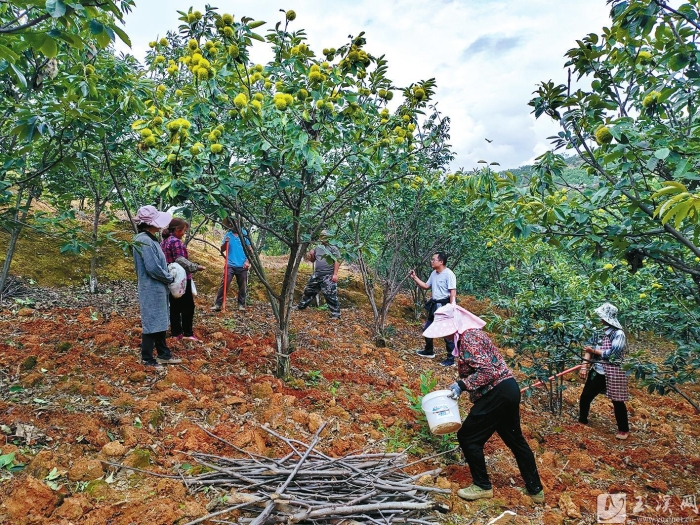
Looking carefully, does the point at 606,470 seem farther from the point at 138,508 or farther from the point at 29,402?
the point at 29,402

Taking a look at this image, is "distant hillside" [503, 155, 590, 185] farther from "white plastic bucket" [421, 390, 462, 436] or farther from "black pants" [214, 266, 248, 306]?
"black pants" [214, 266, 248, 306]

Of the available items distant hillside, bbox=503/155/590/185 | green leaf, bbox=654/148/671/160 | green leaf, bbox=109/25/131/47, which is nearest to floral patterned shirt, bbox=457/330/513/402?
distant hillside, bbox=503/155/590/185

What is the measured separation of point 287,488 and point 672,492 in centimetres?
337

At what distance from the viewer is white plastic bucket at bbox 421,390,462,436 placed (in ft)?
9.85

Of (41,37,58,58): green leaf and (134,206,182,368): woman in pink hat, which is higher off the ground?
(41,37,58,58): green leaf

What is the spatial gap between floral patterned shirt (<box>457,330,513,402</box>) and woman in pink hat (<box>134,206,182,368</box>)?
2.74 metres

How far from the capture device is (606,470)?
3.67m

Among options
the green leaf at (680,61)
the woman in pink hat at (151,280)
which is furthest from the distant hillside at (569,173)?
the woman in pink hat at (151,280)

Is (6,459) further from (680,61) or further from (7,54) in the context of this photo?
(680,61)

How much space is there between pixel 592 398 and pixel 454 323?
2.72 metres

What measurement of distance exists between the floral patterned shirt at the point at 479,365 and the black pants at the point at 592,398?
230cm

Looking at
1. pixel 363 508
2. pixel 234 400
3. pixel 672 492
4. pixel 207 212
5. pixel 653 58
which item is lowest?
pixel 672 492

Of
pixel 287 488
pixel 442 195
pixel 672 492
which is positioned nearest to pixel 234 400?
pixel 287 488

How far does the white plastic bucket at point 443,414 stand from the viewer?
9.85ft
